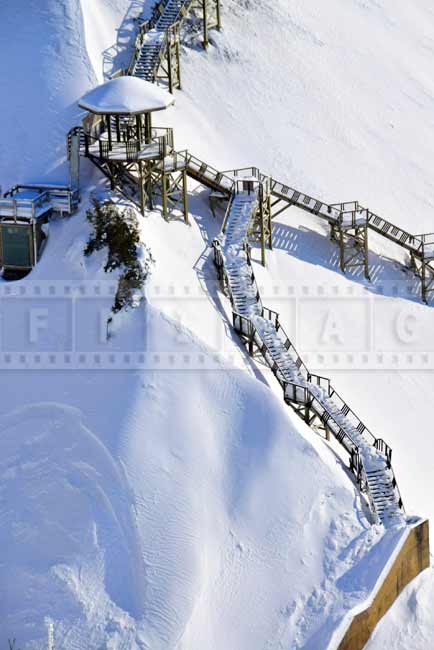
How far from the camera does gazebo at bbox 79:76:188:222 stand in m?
64.8

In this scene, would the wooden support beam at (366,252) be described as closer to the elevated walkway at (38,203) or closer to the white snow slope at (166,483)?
the white snow slope at (166,483)

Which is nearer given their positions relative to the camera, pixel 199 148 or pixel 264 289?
pixel 264 289

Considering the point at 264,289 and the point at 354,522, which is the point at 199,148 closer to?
the point at 264,289

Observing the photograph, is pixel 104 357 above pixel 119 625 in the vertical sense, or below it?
above

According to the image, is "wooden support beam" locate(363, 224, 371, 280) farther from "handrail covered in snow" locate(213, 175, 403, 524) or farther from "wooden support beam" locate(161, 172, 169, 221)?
"wooden support beam" locate(161, 172, 169, 221)

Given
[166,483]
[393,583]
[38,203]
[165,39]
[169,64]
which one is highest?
[165,39]

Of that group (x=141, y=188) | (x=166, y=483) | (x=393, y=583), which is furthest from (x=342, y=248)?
(x=393, y=583)

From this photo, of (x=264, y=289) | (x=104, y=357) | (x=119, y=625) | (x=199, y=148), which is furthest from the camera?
(x=199, y=148)

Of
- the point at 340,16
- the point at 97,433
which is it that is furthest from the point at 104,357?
the point at 340,16

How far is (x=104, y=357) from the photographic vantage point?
61.1 m

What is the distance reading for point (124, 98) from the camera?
212 ft

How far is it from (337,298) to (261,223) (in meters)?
5.06

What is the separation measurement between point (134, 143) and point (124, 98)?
1933mm

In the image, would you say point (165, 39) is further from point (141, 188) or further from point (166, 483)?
point (166, 483)
